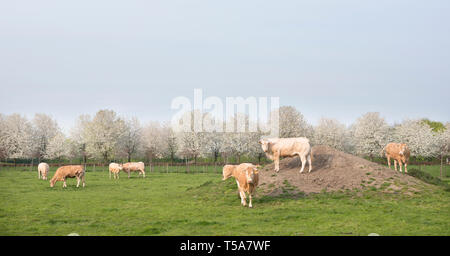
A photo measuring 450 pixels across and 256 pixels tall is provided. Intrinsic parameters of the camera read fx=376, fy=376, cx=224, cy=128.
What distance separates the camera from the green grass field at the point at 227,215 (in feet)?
43.7

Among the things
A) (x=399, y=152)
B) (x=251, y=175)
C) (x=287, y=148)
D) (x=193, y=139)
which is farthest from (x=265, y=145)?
(x=193, y=139)

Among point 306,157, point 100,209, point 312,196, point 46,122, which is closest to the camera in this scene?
point 100,209

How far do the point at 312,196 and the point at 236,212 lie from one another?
16.5ft

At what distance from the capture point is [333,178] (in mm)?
21734

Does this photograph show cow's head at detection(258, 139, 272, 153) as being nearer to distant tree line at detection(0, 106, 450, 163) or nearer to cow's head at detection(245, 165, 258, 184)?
cow's head at detection(245, 165, 258, 184)

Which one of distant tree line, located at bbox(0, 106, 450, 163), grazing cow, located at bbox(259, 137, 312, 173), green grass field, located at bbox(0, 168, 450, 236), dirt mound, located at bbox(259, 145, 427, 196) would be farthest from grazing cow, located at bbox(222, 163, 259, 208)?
distant tree line, located at bbox(0, 106, 450, 163)

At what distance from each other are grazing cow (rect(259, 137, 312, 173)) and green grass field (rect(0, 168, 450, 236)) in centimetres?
329

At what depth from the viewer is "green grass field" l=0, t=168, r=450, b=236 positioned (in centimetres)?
1331

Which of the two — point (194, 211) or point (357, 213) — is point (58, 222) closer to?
point (194, 211)

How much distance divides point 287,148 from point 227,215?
8.65 m

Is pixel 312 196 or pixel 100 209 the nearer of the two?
pixel 100 209

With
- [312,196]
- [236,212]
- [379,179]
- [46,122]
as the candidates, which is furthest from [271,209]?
[46,122]

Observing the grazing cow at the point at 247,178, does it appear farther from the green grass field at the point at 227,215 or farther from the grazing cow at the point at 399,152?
the grazing cow at the point at 399,152

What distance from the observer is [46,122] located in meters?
102
